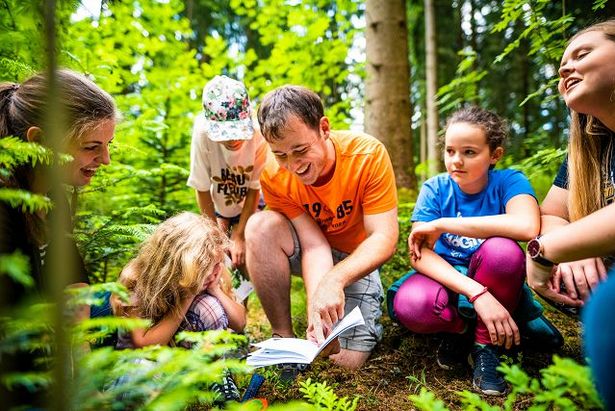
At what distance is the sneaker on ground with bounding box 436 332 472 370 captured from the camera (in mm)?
2193

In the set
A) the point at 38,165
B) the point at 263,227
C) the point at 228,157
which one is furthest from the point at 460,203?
the point at 38,165

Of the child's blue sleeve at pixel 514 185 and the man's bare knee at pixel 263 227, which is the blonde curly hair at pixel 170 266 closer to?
the man's bare knee at pixel 263 227

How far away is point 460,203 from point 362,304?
847mm

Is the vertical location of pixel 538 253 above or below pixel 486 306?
above

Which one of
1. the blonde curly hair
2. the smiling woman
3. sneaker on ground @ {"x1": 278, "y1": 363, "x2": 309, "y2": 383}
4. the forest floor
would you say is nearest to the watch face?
the forest floor

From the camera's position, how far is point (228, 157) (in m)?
3.12

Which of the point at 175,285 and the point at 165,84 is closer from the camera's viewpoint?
the point at 175,285

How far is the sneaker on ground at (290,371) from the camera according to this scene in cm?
207

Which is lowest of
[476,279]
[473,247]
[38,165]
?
[476,279]

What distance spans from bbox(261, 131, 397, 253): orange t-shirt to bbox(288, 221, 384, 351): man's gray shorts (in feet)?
0.50

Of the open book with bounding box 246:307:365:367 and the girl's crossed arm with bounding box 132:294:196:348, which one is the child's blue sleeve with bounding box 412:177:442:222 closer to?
the open book with bounding box 246:307:365:367

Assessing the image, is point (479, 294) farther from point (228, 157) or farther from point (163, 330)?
point (228, 157)

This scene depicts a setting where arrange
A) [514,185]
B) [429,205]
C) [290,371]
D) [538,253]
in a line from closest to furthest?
[538,253] < [290,371] < [514,185] < [429,205]

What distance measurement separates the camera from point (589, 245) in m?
1.42
